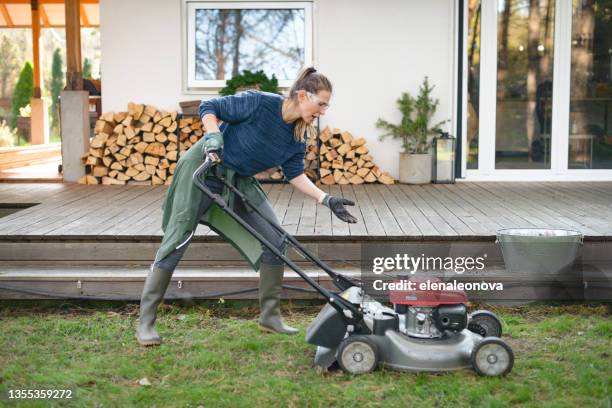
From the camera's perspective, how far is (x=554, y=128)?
8531 mm

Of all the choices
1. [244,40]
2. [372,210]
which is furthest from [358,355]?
[244,40]

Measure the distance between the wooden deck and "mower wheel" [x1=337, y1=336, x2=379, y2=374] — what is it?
134 cm

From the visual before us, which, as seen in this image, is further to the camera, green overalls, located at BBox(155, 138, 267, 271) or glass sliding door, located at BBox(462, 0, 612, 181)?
glass sliding door, located at BBox(462, 0, 612, 181)

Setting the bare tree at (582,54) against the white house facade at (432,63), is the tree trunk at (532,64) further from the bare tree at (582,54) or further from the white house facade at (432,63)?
the bare tree at (582,54)

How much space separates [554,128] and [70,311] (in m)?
5.42

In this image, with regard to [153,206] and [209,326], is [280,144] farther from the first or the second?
[153,206]

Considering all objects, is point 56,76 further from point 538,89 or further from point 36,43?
point 538,89

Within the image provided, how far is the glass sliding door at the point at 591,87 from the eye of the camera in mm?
8406

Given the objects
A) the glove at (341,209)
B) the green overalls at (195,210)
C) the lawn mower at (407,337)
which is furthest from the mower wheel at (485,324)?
the green overalls at (195,210)

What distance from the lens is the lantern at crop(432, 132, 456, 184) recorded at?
27.5ft

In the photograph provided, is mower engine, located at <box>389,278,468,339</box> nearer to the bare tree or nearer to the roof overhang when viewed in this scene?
the bare tree

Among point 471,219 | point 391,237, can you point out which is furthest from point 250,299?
point 471,219

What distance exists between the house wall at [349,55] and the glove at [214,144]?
16.2 feet

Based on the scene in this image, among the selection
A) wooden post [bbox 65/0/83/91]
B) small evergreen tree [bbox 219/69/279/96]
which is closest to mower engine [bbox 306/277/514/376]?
small evergreen tree [bbox 219/69/279/96]
